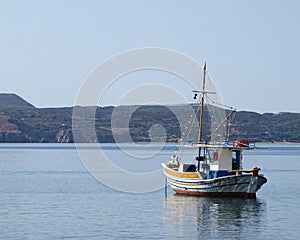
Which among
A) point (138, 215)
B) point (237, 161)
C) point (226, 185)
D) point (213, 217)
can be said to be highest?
point (237, 161)

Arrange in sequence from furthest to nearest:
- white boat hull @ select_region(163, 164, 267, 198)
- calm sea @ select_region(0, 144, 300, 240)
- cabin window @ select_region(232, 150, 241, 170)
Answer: cabin window @ select_region(232, 150, 241, 170) → white boat hull @ select_region(163, 164, 267, 198) → calm sea @ select_region(0, 144, 300, 240)

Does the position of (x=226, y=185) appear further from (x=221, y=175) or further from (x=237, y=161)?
(x=237, y=161)

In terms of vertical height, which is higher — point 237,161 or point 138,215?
point 237,161

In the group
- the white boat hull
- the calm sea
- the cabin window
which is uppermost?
the cabin window

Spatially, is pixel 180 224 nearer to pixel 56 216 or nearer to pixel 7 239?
pixel 56 216

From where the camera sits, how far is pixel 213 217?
46.8m

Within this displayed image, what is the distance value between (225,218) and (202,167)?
13978mm

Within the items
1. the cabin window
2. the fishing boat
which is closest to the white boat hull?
the fishing boat

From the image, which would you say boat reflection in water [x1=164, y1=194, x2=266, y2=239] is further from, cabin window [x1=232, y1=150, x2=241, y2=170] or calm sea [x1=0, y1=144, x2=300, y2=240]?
cabin window [x1=232, y1=150, x2=241, y2=170]

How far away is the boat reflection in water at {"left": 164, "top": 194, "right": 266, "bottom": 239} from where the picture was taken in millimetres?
39750

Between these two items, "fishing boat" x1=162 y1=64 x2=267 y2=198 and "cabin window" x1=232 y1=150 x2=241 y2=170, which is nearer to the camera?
"fishing boat" x1=162 y1=64 x2=267 y2=198

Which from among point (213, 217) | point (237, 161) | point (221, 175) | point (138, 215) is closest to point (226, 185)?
point (221, 175)

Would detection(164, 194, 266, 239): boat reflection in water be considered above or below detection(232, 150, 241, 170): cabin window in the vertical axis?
below

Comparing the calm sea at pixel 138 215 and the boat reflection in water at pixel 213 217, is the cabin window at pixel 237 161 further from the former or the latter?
the calm sea at pixel 138 215
